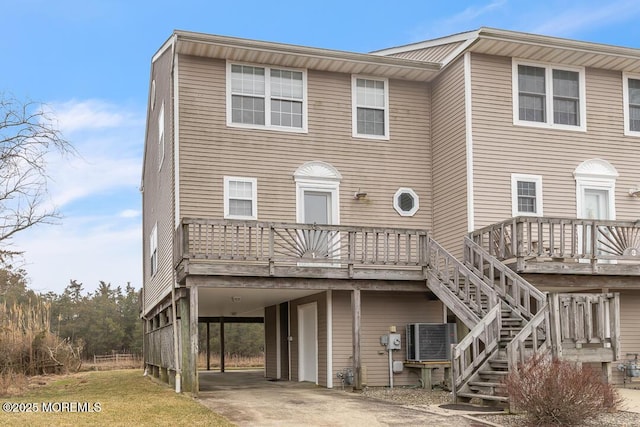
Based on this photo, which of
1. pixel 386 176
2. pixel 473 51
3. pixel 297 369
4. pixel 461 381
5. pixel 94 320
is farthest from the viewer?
pixel 94 320

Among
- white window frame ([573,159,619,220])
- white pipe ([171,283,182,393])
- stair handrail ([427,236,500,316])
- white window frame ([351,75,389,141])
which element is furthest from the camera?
white window frame ([351,75,389,141])

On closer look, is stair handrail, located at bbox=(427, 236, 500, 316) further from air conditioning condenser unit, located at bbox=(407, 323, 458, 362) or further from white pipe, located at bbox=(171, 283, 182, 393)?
white pipe, located at bbox=(171, 283, 182, 393)

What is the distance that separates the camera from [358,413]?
42.3 feet

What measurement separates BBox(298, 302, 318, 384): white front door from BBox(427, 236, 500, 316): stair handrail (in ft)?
11.7

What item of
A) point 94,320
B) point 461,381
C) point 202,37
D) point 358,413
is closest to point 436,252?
point 461,381

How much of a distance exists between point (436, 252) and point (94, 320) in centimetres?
3546

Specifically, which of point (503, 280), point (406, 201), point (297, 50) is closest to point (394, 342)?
point (406, 201)

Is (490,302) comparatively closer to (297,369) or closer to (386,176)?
(386,176)

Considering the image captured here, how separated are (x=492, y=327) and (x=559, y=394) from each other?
3.53 m

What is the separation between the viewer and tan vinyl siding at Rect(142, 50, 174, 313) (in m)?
19.5

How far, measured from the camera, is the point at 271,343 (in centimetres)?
2470

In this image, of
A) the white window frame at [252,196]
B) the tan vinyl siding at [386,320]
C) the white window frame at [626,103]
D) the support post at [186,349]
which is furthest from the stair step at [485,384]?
the white window frame at [626,103]

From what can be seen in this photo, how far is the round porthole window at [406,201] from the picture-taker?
2016 centimetres

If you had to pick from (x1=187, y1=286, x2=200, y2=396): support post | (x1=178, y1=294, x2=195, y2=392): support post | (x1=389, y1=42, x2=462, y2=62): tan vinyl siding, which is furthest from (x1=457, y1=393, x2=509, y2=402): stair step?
(x1=389, y1=42, x2=462, y2=62): tan vinyl siding
